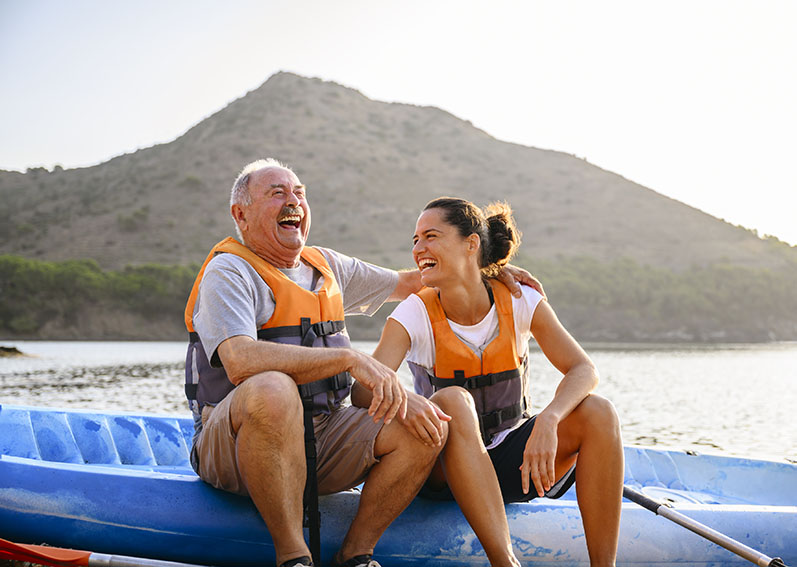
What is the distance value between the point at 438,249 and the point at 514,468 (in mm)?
895

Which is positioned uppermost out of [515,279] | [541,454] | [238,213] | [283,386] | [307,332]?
[238,213]

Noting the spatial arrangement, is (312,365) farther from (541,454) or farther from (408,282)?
(408,282)

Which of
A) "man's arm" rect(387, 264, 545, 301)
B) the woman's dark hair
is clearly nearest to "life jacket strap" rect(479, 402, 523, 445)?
"man's arm" rect(387, 264, 545, 301)

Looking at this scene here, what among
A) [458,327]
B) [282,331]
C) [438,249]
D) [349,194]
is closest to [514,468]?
[458,327]

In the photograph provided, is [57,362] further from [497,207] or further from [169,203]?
[169,203]

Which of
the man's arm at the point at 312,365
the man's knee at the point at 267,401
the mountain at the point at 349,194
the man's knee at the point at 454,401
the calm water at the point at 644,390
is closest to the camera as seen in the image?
the man's knee at the point at 267,401

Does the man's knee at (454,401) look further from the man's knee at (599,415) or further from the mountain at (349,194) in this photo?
the mountain at (349,194)

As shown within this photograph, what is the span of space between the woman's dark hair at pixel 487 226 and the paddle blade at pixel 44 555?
1.77 meters

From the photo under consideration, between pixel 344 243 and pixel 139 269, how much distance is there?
1586 cm

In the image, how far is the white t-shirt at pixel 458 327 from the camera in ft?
10.1

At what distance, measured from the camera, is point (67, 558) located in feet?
8.43

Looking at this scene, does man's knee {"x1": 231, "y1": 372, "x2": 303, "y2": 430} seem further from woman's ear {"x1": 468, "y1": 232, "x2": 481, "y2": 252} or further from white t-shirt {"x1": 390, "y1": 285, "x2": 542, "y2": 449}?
woman's ear {"x1": 468, "y1": 232, "x2": 481, "y2": 252}

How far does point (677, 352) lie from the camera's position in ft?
115

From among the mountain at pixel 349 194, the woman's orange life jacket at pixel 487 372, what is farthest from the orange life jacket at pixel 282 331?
the mountain at pixel 349 194
